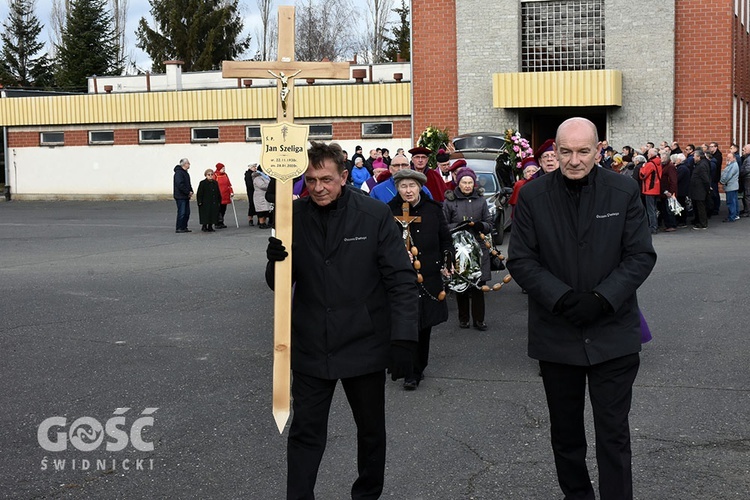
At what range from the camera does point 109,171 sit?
39.5m

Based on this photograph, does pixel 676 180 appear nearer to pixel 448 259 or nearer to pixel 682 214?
pixel 682 214

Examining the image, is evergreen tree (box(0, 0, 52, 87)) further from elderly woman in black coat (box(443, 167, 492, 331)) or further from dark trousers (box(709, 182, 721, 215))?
elderly woman in black coat (box(443, 167, 492, 331))

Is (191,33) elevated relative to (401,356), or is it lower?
elevated

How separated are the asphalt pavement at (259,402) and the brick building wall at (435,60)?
66.2ft

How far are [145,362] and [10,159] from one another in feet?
116

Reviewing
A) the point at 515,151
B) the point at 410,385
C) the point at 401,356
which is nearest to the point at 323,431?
the point at 401,356

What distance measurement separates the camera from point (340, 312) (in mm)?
4695

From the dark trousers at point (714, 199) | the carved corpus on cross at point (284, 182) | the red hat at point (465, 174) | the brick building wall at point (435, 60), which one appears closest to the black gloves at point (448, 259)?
the red hat at point (465, 174)

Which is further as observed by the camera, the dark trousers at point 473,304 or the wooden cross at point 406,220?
the dark trousers at point 473,304

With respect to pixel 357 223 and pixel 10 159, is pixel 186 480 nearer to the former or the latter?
pixel 357 223

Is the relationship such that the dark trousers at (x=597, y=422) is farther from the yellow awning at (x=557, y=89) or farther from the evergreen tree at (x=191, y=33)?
the evergreen tree at (x=191, y=33)

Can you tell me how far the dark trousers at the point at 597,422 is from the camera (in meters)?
4.57

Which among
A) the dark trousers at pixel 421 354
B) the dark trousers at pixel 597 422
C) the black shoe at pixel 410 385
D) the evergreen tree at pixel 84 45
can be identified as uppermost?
the evergreen tree at pixel 84 45

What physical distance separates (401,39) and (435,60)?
28.8 metres
